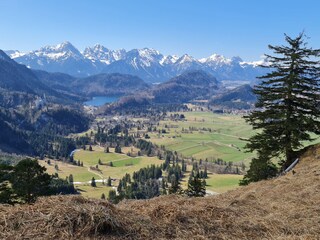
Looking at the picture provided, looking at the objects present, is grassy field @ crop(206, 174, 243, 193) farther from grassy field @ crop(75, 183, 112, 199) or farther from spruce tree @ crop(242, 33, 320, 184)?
spruce tree @ crop(242, 33, 320, 184)

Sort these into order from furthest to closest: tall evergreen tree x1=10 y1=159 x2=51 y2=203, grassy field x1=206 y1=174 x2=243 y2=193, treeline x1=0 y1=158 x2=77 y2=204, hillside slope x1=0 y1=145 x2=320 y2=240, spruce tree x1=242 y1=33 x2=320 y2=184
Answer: grassy field x1=206 y1=174 x2=243 y2=193, tall evergreen tree x1=10 y1=159 x2=51 y2=203, treeline x1=0 y1=158 x2=77 y2=204, spruce tree x1=242 y1=33 x2=320 y2=184, hillside slope x1=0 y1=145 x2=320 y2=240

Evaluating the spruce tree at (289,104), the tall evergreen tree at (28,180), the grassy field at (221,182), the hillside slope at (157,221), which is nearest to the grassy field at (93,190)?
the grassy field at (221,182)

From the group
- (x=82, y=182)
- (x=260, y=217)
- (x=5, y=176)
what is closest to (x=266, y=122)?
(x=260, y=217)

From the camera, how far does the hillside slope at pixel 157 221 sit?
24.9 ft

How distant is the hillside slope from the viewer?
7586mm

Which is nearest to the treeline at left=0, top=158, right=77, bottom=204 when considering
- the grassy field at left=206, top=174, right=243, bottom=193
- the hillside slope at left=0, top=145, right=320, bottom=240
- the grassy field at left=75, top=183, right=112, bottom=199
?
the hillside slope at left=0, top=145, right=320, bottom=240

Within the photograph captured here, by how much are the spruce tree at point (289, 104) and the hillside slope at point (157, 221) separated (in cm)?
1892

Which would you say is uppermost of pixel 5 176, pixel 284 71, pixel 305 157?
pixel 284 71

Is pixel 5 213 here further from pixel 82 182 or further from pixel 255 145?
pixel 82 182

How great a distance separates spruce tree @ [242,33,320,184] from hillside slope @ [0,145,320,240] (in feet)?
62.1

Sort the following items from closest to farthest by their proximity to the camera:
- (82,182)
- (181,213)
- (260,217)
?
1. (181,213)
2. (260,217)
3. (82,182)

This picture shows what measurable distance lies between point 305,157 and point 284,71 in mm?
8436

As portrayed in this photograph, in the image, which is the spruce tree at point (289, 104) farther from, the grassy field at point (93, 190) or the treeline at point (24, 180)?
the grassy field at point (93, 190)

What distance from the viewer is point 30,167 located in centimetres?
Result: 4106
